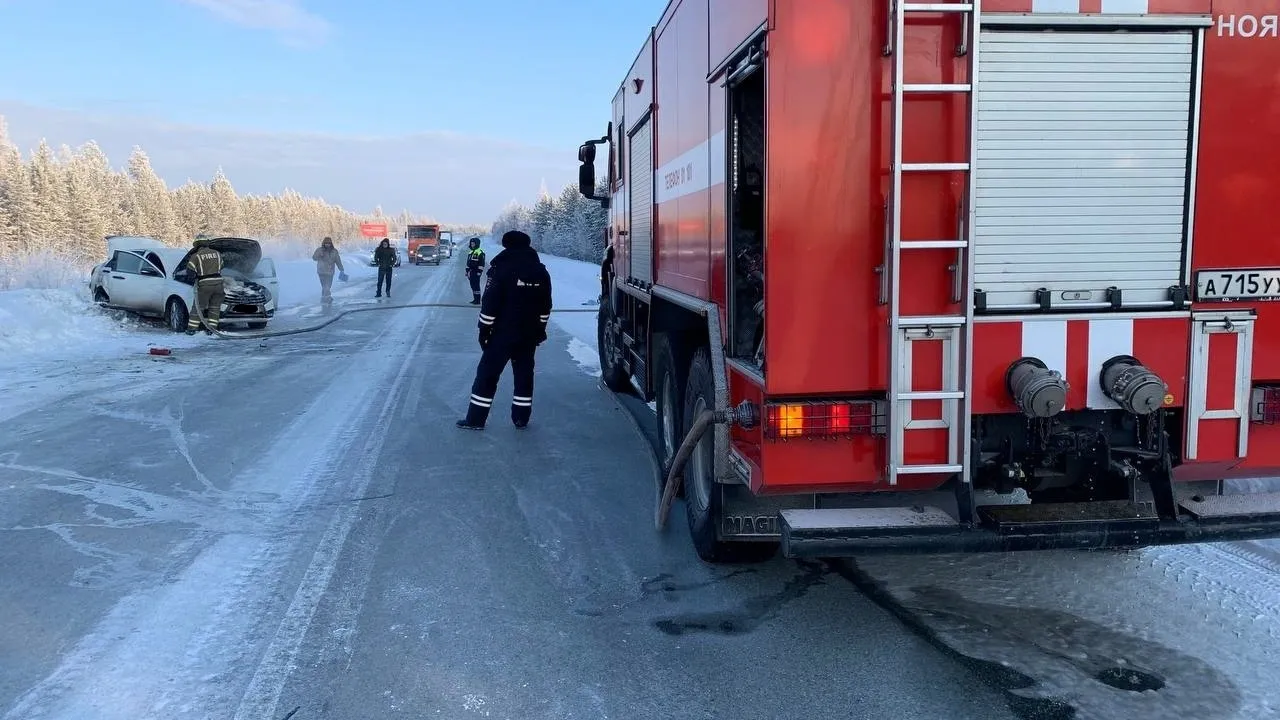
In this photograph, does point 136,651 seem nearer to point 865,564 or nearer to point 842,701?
point 842,701

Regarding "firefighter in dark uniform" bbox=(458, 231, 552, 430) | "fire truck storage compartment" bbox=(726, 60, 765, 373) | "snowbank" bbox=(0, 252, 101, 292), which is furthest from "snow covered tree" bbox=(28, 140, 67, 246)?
"fire truck storage compartment" bbox=(726, 60, 765, 373)

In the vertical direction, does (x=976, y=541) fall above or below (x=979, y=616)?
above

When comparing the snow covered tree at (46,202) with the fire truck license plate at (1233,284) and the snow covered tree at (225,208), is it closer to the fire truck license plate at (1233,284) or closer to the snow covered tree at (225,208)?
the snow covered tree at (225,208)

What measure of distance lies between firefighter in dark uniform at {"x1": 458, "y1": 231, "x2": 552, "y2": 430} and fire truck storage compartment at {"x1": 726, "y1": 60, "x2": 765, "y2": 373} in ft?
13.6

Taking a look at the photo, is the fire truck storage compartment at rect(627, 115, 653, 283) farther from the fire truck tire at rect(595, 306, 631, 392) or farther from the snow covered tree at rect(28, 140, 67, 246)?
the snow covered tree at rect(28, 140, 67, 246)

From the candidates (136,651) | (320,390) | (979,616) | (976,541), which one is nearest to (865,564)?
(979,616)

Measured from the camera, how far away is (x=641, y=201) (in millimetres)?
7641

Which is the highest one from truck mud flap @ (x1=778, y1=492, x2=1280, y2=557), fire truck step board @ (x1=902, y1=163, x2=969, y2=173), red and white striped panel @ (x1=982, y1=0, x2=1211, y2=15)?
red and white striped panel @ (x1=982, y1=0, x2=1211, y2=15)

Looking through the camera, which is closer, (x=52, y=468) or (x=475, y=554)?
(x=475, y=554)

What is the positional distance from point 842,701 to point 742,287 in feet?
6.40

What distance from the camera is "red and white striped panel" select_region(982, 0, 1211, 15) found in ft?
11.3

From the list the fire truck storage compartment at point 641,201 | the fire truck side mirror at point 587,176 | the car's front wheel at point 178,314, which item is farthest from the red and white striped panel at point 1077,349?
the car's front wheel at point 178,314

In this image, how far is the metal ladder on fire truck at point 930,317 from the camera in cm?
341

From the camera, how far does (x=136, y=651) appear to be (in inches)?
151
